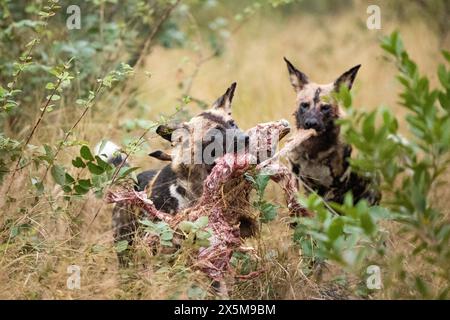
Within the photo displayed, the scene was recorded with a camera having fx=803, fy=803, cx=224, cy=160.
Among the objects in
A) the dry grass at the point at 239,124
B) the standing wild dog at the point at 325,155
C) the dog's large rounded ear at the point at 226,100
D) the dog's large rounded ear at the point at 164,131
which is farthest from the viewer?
the standing wild dog at the point at 325,155

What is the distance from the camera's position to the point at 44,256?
13.5 ft

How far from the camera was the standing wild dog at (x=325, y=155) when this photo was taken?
18.4ft

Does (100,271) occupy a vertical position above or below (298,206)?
below

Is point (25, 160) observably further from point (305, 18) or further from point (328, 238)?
point (305, 18)

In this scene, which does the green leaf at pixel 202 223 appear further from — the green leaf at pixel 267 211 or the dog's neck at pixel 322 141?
the dog's neck at pixel 322 141

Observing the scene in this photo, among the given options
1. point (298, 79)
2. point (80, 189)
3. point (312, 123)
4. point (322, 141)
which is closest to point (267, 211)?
point (80, 189)

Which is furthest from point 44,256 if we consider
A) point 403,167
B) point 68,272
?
point 403,167

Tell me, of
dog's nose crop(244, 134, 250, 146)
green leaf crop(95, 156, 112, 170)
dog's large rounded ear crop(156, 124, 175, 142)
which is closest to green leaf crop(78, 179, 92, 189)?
green leaf crop(95, 156, 112, 170)

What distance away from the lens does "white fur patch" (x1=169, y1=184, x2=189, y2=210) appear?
15.0 ft

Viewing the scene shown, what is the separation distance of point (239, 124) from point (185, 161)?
2.19m

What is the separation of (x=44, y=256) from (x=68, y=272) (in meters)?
0.25

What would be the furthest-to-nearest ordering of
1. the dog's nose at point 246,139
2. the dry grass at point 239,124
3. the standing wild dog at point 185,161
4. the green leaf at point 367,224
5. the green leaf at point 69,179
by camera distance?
the standing wild dog at point 185,161 < the dog's nose at point 246,139 < the green leaf at point 69,179 < the dry grass at point 239,124 < the green leaf at point 367,224

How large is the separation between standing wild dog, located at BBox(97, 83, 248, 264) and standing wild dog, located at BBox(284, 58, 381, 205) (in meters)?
1.05

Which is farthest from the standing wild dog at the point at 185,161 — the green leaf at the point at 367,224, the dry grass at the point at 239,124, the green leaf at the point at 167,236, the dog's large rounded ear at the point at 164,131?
the green leaf at the point at 367,224
